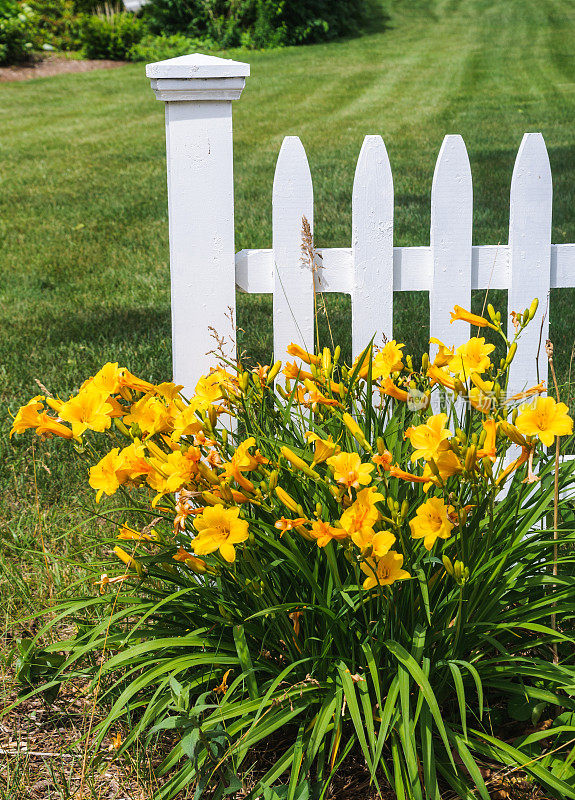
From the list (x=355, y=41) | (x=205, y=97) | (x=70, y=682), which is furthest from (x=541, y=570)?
(x=355, y=41)

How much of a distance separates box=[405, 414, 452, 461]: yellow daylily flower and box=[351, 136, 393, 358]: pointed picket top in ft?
2.86

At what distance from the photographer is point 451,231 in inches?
87.9

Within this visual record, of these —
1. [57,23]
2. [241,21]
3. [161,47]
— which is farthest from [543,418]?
[241,21]

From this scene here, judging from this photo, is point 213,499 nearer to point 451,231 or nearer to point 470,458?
point 470,458

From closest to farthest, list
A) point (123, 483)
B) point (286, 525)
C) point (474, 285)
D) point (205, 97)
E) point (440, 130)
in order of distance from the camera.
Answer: point (286, 525)
point (123, 483)
point (205, 97)
point (474, 285)
point (440, 130)

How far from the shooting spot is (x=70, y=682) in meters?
1.98

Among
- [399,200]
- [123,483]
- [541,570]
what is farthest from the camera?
[399,200]

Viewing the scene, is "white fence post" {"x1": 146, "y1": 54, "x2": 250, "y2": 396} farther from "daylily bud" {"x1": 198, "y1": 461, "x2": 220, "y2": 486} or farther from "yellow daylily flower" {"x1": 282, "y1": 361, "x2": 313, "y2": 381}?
"daylily bud" {"x1": 198, "y1": 461, "x2": 220, "y2": 486}

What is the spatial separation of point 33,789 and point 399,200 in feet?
18.2

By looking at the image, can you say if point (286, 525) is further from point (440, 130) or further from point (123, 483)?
point (440, 130)

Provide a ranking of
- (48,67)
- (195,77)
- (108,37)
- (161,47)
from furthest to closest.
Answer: (161,47), (108,37), (48,67), (195,77)

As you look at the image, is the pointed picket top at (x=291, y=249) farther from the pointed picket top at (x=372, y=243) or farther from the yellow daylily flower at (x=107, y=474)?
the yellow daylily flower at (x=107, y=474)

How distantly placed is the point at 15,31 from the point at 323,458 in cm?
1590

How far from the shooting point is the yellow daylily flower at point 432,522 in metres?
1.39
